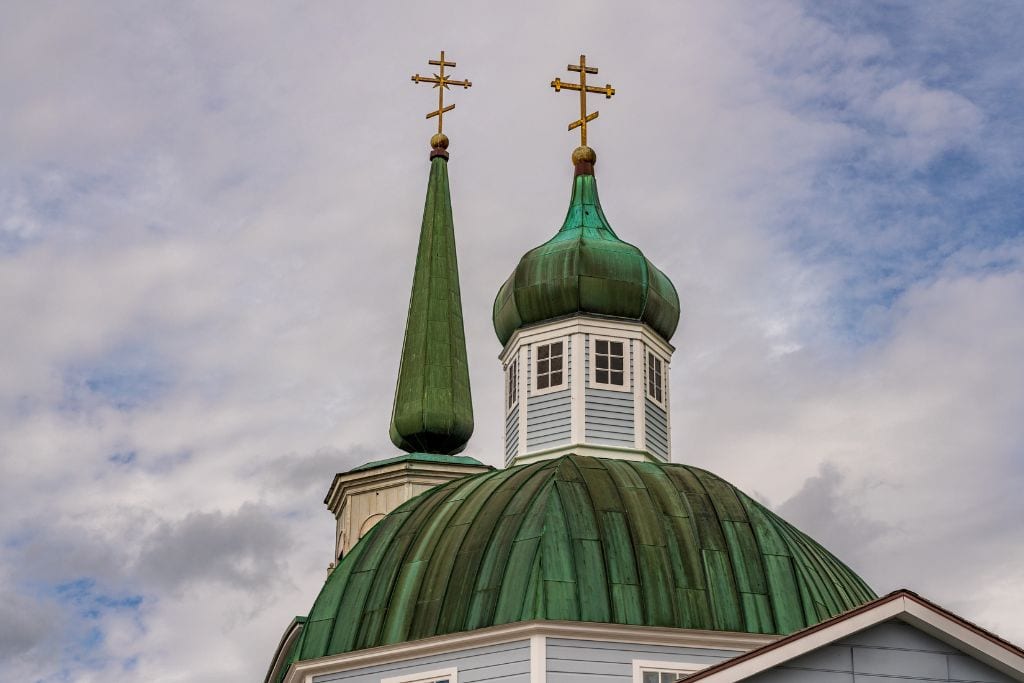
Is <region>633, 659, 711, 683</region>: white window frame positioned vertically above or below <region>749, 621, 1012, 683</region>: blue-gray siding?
above

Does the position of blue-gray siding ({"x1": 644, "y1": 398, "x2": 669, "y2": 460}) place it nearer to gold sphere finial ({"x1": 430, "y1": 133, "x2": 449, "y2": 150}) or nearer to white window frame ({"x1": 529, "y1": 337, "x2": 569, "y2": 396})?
white window frame ({"x1": 529, "y1": 337, "x2": 569, "y2": 396})

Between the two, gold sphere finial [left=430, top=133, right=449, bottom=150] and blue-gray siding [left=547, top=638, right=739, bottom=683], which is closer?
blue-gray siding [left=547, top=638, right=739, bottom=683]

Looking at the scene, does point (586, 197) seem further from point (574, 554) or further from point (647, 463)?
point (574, 554)

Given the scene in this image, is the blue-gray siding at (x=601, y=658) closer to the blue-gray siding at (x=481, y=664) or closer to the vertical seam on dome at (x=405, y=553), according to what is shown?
the blue-gray siding at (x=481, y=664)

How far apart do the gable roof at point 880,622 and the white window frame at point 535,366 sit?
1434 cm

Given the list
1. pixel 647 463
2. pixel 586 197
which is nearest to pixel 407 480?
pixel 586 197

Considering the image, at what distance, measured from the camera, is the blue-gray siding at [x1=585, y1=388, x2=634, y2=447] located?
30.7 m

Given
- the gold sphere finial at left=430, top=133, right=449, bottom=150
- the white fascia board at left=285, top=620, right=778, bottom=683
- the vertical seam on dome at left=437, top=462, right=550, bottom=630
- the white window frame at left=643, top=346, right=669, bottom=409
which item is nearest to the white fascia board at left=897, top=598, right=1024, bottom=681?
the white fascia board at left=285, top=620, right=778, bottom=683

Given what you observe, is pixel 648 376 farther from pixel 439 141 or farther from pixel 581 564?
pixel 439 141

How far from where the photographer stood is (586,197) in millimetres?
34031

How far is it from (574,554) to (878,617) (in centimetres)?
802

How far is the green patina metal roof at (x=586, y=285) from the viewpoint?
105ft

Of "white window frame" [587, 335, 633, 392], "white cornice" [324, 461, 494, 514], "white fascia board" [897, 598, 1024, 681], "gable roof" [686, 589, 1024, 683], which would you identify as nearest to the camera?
"gable roof" [686, 589, 1024, 683]

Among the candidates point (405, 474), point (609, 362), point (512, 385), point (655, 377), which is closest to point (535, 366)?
point (512, 385)
